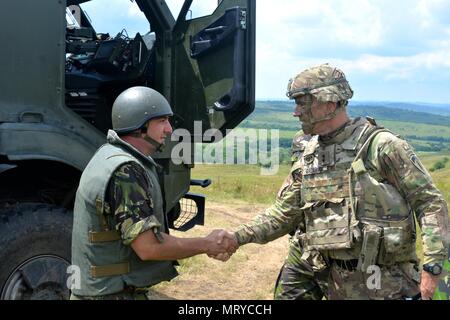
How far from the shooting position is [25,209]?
364 cm

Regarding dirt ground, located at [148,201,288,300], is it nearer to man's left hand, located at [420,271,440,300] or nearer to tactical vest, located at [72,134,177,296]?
tactical vest, located at [72,134,177,296]

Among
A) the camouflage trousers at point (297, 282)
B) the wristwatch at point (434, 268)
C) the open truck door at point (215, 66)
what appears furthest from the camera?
the open truck door at point (215, 66)

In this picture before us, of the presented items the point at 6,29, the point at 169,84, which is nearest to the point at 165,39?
the point at 169,84

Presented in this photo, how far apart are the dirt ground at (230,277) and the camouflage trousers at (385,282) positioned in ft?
9.57

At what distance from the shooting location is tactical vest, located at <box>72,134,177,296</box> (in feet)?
8.58

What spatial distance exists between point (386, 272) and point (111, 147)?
1.47 metres

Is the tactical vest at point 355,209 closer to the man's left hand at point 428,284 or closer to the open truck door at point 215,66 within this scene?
the man's left hand at point 428,284

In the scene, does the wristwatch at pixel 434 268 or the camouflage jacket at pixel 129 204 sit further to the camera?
the wristwatch at pixel 434 268

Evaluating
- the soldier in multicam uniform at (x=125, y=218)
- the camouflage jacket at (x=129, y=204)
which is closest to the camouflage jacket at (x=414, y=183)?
the soldier in multicam uniform at (x=125, y=218)

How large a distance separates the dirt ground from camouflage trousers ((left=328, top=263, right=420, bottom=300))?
2.92m

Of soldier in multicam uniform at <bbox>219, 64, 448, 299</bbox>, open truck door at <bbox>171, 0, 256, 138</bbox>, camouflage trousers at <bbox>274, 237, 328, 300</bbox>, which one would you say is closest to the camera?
soldier in multicam uniform at <bbox>219, 64, 448, 299</bbox>

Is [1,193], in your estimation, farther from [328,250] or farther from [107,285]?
[328,250]

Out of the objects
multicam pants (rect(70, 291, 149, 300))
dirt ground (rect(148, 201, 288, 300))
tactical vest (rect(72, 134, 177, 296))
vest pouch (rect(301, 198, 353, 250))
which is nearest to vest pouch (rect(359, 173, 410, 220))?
vest pouch (rect(301, 198, 353, 250))

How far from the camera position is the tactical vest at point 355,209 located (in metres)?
2.88
